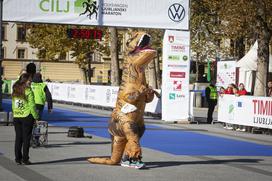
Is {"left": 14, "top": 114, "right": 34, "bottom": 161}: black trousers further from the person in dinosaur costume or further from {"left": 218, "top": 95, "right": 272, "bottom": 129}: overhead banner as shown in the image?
{"left": 218, "top": 95, "right": 272, "bottom": 129}: overhead banner

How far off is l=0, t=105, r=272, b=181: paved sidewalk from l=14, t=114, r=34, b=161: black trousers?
0.25 m

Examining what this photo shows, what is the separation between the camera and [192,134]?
23672 millimetres

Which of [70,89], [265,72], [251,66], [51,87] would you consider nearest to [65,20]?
[265,72]

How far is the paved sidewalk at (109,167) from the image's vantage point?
12.3 metres

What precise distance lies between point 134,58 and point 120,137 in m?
1.52

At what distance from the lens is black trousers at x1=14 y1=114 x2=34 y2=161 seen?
531 inches

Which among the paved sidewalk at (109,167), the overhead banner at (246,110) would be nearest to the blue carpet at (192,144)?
the paved sidewalk at (109,167)

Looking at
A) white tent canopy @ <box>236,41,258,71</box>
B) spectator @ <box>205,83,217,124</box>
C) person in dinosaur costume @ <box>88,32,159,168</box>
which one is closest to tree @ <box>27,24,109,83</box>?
white tent canopy @ <box>236,41,258,71</box>

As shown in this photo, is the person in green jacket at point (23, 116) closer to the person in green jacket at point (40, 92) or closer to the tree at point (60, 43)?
the person in green jacket at point (40, 92)

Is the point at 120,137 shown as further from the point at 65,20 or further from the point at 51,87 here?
the point at 51,87

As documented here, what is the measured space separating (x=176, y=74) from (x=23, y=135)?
16.1 meters

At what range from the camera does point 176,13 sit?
96.3ft

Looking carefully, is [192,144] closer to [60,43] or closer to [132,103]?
[132,103]

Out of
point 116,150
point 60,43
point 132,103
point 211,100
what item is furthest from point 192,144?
point 60,43
